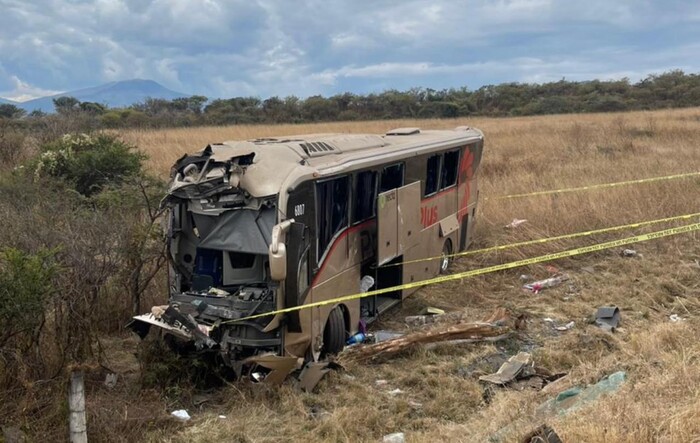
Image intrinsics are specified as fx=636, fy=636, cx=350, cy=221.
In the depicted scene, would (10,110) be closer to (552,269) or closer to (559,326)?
(552,269)

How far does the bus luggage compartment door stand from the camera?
7.45 metres

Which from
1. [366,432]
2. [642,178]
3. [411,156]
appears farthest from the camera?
[642,178]

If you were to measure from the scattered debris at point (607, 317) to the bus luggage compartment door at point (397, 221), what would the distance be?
2544mm

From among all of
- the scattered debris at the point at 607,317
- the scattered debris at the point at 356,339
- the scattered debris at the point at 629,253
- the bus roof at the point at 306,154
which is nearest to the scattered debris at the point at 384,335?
the scattered debris at the point at 356,339

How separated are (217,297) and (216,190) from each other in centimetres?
104

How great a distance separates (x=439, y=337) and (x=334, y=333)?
50.3 inches

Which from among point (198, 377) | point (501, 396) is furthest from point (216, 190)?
point (501, 396)

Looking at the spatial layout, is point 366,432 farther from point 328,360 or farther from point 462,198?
point 462,198

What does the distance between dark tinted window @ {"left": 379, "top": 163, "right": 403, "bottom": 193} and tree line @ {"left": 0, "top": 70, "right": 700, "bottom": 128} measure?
37.9 metres

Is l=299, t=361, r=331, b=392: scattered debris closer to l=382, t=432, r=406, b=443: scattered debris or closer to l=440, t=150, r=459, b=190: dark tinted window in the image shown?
l=382, t=432, r=406, b=443: scattered debris

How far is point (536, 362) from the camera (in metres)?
6.79

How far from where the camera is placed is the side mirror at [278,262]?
18.2ft

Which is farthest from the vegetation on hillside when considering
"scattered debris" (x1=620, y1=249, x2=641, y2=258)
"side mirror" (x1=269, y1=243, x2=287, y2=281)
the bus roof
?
"scattered debris" (x1=620, y1=249, x2=641, y2=258)

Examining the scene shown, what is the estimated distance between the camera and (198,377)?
6461 millimetres
